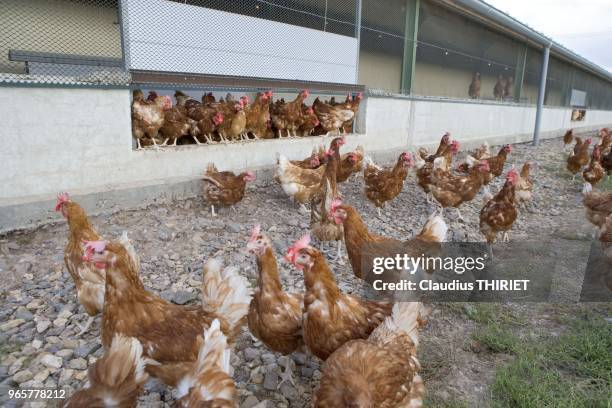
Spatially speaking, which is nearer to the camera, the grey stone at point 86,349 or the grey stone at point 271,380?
the grey stone at point 271,380

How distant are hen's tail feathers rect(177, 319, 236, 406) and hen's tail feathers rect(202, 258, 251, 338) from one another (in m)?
0.58

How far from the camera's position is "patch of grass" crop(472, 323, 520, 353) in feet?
10.6

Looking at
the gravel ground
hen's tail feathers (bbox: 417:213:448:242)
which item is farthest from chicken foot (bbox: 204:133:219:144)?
hen's tail feathers (bbox: 417:213:448:242)

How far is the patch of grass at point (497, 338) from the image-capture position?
324cm

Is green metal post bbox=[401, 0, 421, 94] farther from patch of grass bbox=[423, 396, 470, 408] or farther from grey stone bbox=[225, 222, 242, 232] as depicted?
patch of grass bbox=[423, 396, 470, 408]

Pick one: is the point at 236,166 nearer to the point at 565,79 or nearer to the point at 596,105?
the point at 565,79

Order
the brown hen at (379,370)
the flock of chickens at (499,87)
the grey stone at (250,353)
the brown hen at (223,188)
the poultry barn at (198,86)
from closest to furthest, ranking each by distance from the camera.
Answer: the brown hen at (379,370) < the grey stone at (250,353) < the poultry barn at (198,86) < the brown hen at (223,188) < the flock of chickens at (499,87)

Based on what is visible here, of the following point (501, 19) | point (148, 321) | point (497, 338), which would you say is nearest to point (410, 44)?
point (501, 19)

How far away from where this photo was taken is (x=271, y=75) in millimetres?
8258

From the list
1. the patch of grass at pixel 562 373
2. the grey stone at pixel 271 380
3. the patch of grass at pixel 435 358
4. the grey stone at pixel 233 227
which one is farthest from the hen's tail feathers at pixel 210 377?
the grey stone at pixel 233 227

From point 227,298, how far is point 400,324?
1.15m

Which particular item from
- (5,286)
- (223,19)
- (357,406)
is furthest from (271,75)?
(357,406)

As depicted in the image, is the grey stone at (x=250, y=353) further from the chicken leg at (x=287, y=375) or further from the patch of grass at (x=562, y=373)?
the patch of grass at (x=562, y=373)

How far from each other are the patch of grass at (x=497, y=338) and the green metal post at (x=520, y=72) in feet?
58.7
